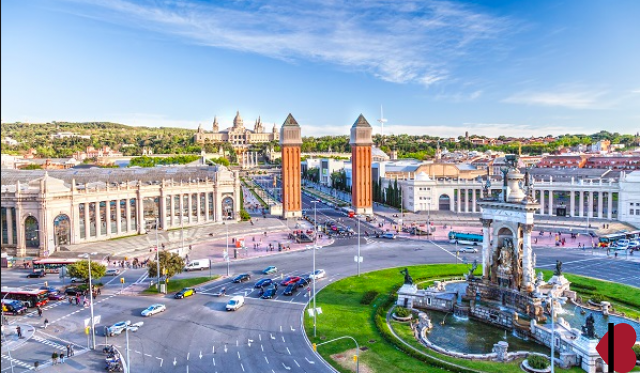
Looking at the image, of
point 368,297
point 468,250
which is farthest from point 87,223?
point 468,250

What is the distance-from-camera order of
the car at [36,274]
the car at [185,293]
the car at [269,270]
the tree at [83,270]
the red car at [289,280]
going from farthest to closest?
1. the car at [269,270]
2. the car at [36,274]
3. the red car at [289,280]
4. the tree at [83,270]
5. the car at [185,293]

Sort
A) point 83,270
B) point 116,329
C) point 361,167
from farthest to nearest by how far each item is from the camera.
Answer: point 361,167
point 83,270
point 116,329

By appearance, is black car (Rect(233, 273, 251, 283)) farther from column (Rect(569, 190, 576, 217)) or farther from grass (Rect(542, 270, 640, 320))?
column (Rect(569, 190, 576, 217))

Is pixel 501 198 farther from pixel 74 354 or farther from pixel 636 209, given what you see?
pixel 636 209

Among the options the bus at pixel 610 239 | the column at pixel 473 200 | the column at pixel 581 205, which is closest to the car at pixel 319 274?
the bus at pixel 610 239

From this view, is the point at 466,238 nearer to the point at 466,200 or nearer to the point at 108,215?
the point at 466,200

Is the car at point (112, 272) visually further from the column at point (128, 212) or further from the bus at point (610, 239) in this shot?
the bus at point (610, 239)
